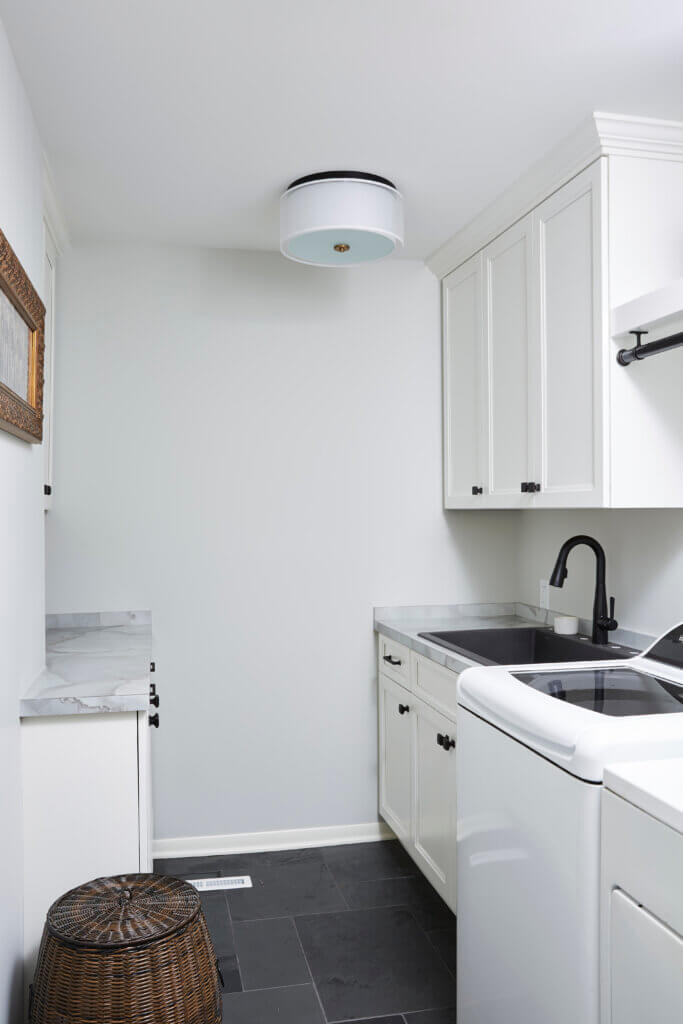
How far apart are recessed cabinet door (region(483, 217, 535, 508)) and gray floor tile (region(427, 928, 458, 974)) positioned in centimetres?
134

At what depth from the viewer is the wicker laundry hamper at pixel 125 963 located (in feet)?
5.13

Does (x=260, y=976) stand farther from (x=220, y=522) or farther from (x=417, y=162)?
(x=417, y=162)

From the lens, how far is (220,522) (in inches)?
126

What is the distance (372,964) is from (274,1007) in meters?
0.33

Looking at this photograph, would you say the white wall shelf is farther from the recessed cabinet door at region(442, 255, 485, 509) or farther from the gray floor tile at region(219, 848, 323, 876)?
the gray floor tile at region(219, 848, 323, 876)

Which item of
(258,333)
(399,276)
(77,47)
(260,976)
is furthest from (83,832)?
(399,276)

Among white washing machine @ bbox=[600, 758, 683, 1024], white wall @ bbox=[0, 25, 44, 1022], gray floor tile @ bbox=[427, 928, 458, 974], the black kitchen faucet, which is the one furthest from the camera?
the black kitchen faucet

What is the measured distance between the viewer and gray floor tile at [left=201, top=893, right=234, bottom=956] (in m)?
2.49

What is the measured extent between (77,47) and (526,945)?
2.08m

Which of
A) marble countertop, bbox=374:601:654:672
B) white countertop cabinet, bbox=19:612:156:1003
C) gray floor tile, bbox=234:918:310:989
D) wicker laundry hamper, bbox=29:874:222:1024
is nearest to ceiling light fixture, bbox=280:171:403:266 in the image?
marble countertop, bbox=374:601:654:672

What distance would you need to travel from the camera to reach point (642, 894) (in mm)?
1209

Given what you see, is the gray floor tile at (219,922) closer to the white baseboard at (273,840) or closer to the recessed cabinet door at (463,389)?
the white baseboard at (273,840)

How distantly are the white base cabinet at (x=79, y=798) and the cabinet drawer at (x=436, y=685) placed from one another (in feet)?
3.06

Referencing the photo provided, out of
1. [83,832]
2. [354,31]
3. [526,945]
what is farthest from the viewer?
[83,832]
